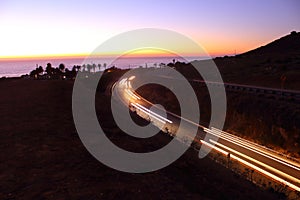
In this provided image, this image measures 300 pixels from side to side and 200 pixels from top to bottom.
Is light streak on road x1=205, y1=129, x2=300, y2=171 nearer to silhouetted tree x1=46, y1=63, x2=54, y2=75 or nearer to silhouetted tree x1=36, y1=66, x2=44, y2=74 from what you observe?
silhouetted tree x1=36, y1=66, x2=44, y2=74

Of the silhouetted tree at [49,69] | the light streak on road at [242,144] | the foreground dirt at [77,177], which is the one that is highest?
the foreground dirt at [77,177]

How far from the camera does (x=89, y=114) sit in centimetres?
2208

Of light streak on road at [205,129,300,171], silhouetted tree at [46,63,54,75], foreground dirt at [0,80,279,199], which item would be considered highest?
foreground dirt at [0,80,279,199]

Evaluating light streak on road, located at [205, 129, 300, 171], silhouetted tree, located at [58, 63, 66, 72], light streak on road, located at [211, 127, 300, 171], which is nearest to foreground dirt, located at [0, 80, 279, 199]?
light streak on road, located at [211, 127, 300, 171]

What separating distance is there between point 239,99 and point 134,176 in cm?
3118

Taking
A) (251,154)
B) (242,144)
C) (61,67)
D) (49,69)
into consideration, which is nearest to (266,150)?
(242,144)

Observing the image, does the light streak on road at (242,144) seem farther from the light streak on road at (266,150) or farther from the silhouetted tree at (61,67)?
the silhouetted tree at (61,67)

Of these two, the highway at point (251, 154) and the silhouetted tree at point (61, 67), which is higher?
the silhouetted tree at point (61, 67)

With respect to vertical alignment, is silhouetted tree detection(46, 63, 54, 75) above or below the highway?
above

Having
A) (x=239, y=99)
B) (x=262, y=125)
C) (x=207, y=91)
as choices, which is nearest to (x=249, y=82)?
(x=207, y=91)

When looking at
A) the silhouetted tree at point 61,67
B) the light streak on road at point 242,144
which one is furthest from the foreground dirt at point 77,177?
the silhouetted tree at point 61,67

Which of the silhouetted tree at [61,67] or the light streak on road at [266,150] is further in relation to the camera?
the silhouetted tree at [61,67]

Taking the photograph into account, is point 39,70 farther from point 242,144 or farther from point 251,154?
point 251,154

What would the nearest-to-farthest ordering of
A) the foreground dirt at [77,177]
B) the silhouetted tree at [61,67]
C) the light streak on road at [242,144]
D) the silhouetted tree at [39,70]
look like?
the foreground dirt at [77,177] → the light streak on road at [242,144] → the silhouetted tree at [39,70] → the silhouetted tree at [61,67]
